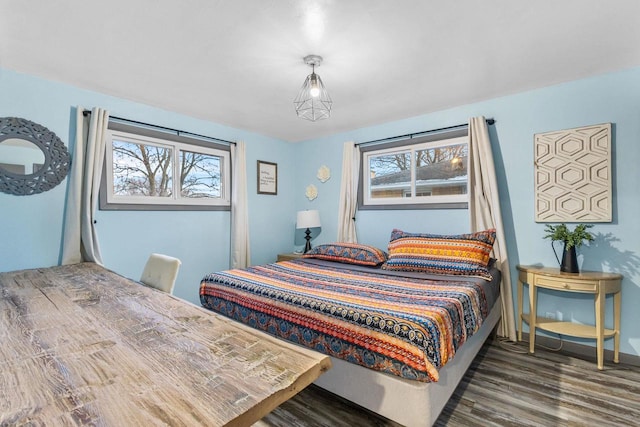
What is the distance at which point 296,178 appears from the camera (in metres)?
4.57

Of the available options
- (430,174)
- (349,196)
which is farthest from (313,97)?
(430,174)

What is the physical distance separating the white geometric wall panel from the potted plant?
0.16 m

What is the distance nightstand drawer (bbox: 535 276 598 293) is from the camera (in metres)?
2.20

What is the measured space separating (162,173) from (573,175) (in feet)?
12.8

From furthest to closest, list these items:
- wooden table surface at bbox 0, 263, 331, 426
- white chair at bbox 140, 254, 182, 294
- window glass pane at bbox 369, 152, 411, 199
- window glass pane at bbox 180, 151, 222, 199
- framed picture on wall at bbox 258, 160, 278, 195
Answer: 1. framed picture on wall at bbox 258, 160, 278, 195
2. window glass pane at bbox 369, 152, 411, 199
3. window glass pane at bbox 180, 151, 222, 199
4. white chair at bbox 140, 254, 182, 294
5. wooden table surface at bbox 0, 263, 331, 426

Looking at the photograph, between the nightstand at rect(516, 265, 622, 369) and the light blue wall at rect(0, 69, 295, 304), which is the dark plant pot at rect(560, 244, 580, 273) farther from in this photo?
the light blue wall at rect(0, 69, 295, 304)

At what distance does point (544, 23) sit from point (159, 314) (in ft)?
8.19

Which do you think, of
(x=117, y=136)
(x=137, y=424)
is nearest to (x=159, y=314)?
(x=137, y=424)

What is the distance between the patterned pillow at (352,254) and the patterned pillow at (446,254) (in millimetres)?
177

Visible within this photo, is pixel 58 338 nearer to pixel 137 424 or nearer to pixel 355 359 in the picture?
pixel 137 424

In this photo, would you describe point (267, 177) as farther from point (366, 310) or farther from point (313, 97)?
point (366, 310)

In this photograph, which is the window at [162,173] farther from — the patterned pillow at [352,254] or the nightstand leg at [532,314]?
the nightstand leg at [532,314]

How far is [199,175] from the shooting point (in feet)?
11.7

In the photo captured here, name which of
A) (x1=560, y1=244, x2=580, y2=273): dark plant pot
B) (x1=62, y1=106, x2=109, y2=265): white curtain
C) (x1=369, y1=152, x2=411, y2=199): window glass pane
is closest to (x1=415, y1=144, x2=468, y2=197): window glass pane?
(x1=369, y1=152, x2=411, y2=199): window glass pane
